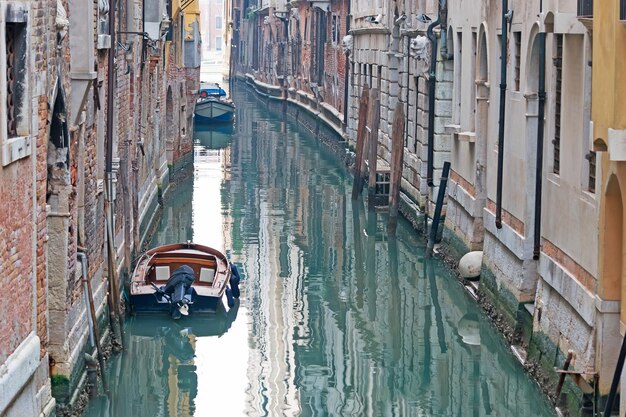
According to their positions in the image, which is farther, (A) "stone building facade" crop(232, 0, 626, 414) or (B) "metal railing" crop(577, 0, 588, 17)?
(B) "metal railing" crop(577, 0, 588, 17)

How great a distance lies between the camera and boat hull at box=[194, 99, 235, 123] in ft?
134

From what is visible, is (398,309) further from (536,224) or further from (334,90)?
(334,90)

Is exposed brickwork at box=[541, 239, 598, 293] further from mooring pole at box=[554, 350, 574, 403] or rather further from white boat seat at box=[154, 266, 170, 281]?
white boat seat at box=[154, 266, 170, 281]

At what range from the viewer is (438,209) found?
18562 millimetres

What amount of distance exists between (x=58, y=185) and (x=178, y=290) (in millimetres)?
4397

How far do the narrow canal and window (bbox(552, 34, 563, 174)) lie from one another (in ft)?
6.50

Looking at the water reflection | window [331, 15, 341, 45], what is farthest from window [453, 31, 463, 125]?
window [331, 15, 341, 45]

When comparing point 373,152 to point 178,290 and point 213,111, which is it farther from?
point 213,111

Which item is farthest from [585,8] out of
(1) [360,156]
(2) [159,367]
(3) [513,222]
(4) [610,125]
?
(1) [360,156]

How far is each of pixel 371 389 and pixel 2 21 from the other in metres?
5.86

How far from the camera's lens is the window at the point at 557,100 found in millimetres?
12602

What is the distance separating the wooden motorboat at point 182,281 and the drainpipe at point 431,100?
4.82 m

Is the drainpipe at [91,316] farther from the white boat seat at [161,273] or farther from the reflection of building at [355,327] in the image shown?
the white boat seat at [161,273]

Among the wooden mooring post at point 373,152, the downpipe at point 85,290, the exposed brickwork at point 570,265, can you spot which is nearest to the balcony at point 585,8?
the exposed brickwork at point 570,265
